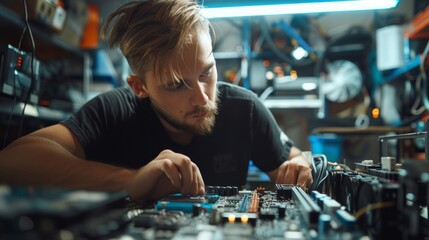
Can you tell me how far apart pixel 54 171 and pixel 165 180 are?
1.05ft

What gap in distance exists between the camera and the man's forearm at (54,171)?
2.82 feet

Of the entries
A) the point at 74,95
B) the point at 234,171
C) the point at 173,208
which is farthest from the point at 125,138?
the point at 74,95

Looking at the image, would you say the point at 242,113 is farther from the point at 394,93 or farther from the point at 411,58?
the point at 394,93

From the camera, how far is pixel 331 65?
332 cm

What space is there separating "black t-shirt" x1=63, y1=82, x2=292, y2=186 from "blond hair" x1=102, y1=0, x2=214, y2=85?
0.28 m

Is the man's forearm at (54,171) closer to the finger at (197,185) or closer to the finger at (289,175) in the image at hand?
the finger at (197,185)

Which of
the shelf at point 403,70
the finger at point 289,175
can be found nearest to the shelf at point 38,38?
the finger at point 289,175

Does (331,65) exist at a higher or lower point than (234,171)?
higher

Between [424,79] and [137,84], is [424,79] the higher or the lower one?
the higher one

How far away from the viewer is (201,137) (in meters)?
1.43

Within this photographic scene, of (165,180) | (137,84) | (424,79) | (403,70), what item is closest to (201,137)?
(137,84)

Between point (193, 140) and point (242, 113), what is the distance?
10.6 inches

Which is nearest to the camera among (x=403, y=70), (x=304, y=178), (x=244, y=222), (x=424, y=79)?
(x=244, y=222)

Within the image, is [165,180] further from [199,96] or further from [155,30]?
[155,30]
